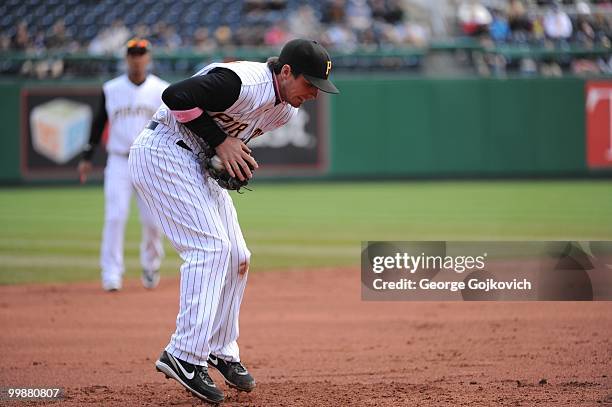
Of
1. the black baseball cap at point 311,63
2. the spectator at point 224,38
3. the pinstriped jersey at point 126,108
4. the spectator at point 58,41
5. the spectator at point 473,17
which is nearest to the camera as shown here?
the black baseball cap at point 311,63

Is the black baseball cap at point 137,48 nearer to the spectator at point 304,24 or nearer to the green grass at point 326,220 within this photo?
the green grass at point 326,220

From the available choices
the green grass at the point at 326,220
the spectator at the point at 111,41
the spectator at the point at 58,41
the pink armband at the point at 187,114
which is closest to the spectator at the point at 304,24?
the green grass at the point at 326,220

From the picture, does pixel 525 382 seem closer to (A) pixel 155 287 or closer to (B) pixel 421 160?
(A) pixel 155 287

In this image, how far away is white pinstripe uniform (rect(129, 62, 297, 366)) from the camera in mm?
4391

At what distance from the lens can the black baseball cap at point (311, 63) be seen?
4309 millimetres

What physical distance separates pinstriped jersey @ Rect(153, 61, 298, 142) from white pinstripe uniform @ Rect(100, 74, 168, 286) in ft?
12.5

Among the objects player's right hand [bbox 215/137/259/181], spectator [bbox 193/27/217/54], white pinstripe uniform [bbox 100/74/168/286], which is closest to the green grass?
white pinstripe uniform [bbox 100/74/168/286]

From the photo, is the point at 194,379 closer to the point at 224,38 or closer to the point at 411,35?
the point at 224,38

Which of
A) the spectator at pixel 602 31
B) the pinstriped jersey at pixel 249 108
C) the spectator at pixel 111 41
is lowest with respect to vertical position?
the pinstriped jersey at pixel 249 108

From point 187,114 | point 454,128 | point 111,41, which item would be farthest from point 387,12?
point 187,114

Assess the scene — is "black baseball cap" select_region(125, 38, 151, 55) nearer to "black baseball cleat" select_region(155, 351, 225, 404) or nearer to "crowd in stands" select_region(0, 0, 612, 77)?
"black baseball cleat" select_region(155, 351, 225, 404)

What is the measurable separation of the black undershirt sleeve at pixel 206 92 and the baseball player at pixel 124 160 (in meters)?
4.14

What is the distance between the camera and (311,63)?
431 cm

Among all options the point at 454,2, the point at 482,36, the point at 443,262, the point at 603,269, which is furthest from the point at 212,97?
the point at 454,2
